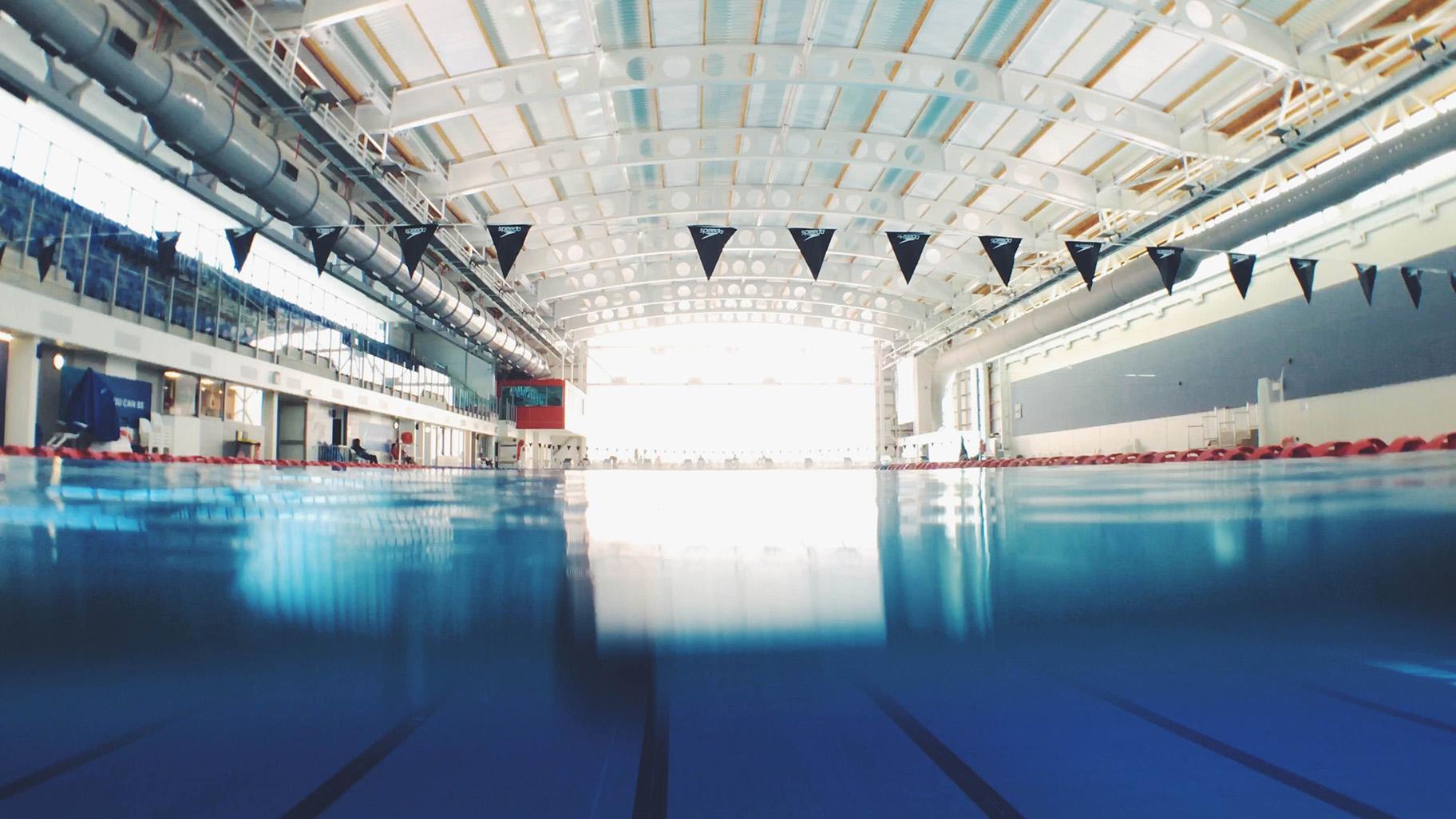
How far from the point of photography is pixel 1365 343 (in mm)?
14547

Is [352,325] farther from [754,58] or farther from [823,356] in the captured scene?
[823,356]

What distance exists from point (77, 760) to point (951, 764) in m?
0.79

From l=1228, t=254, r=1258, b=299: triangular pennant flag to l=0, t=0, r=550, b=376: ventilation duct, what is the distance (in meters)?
16.6

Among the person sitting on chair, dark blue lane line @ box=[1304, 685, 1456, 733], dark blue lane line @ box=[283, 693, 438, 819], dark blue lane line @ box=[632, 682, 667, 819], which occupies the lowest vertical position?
dark blue lane line @ box=[1304, 685, 1456, 733]

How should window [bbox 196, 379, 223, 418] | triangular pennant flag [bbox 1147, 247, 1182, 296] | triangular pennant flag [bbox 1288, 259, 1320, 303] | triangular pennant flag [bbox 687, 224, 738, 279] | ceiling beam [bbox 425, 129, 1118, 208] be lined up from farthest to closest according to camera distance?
window [bbox 196, 379, 223, 418], ceiling beam [bbox 425, 129, 1118, 208], triangular pennant flag [bbox 1147, 247, 1182, 296], triangular pennant flag [bbox 1288, 259, 1320, 303], triangular pennant flag [bbox 687, 224, 738, 279]

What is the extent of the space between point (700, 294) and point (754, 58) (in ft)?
49.0

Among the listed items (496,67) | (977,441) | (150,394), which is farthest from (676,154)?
(977,441)

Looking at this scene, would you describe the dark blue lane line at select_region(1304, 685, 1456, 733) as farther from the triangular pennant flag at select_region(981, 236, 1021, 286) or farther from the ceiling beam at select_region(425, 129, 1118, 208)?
the ceiling beam at select_region(425, 129, 1118, 208)

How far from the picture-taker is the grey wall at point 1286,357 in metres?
13.4

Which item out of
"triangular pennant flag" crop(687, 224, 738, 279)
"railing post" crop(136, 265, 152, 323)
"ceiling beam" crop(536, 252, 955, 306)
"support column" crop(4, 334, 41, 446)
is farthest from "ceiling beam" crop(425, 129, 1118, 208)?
"ceiling beam" crop(536, 252, 955, 306)

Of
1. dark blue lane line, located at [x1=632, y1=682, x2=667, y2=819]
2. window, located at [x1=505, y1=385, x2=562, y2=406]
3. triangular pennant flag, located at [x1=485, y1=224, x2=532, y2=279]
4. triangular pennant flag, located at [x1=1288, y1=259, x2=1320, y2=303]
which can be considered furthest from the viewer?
window, located at [x1=505, y1=385, x2=562, y2=406]

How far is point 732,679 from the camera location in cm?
89

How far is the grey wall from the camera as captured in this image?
13375 mm

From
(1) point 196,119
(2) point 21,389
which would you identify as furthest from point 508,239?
(2) point 21,389
